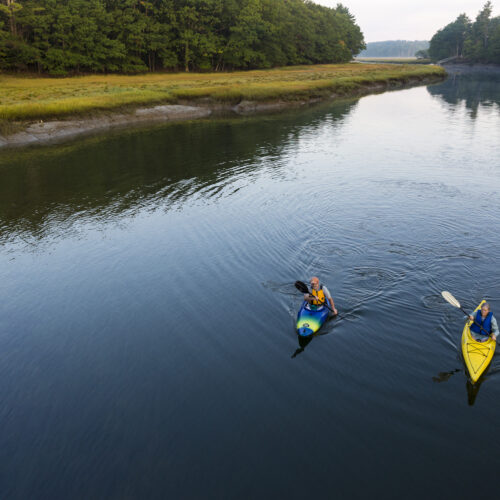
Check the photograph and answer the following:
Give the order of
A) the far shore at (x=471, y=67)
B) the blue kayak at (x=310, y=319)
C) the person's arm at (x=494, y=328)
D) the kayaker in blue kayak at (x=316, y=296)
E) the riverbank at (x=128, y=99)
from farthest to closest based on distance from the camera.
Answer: the far shore at (x=471, y=67) < the riverbank at (x=128, y=99) < the kayaker in blue kayak at (x=316, y=296) < the blue kayak at (x=310, y=319) < the person's arm at (x=494, y=328)

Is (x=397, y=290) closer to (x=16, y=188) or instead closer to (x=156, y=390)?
(x=156, y=390)

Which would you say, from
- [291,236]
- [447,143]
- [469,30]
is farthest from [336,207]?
[469,30]

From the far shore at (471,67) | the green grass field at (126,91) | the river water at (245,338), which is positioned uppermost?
the far shore at (471,67)

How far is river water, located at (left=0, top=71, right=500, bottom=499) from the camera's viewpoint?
30.7 feet

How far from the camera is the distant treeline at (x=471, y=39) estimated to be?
138450 millimetres

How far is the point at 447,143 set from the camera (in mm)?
39812

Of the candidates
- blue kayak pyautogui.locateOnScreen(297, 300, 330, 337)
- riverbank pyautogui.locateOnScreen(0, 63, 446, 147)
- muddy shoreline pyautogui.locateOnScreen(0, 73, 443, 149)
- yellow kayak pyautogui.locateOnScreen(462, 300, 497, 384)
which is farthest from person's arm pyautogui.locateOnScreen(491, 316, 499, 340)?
riverbank pyautogui.locateOnScreen(0, 63, 446, 147)

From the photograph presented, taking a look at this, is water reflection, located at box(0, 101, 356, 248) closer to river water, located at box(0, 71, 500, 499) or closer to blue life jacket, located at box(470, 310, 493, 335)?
river water, located at box(0, 71, 500, 499)

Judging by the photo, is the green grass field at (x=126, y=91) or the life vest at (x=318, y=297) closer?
the life vest at (x=318, y=297)

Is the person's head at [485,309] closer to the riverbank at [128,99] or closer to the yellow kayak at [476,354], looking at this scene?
the yellow kayak at [476,354]

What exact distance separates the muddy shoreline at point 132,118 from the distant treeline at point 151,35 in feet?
100

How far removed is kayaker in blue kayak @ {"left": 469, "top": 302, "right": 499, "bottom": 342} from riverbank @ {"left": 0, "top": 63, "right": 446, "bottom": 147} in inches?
1911

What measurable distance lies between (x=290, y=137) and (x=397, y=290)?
33.2m

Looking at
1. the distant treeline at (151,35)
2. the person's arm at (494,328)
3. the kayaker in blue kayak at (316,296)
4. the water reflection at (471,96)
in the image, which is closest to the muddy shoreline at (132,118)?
the water reflection at (471,96)
